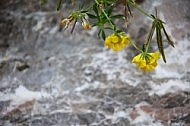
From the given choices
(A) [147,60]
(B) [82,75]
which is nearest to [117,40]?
(A) [147,60]

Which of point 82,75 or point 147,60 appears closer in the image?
point 147,60

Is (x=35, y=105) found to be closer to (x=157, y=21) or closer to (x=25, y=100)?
(x=25, y=100)

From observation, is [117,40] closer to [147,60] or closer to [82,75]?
[147,60]

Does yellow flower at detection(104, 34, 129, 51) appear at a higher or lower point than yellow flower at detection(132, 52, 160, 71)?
higher

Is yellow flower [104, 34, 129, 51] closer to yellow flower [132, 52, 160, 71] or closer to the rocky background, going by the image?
yellow flower [132, 52, 160, 71]

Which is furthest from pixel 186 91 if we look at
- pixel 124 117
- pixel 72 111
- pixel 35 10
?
pixel 35 10

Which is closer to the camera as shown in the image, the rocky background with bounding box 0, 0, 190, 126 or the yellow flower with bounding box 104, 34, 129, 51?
the yellow flower with bounding box 104, 34, 129, 51

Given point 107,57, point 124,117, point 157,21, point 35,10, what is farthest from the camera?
point 35,10

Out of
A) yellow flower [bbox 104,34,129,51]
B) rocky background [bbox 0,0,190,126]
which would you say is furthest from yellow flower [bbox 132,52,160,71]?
rocky background [bbox 0,0,190,126]

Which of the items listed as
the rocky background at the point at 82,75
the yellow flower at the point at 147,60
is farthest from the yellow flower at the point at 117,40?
the rocky background at the point at 82,75
